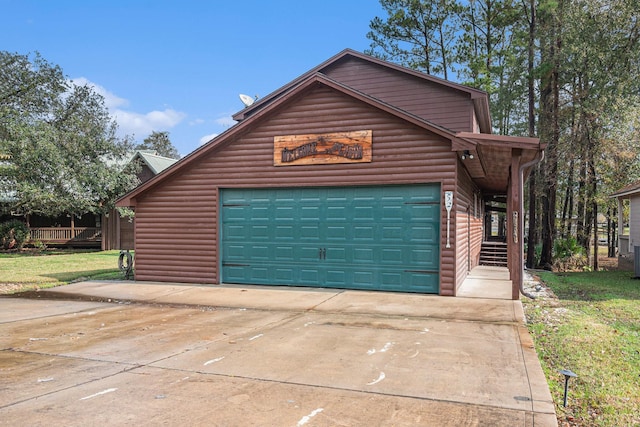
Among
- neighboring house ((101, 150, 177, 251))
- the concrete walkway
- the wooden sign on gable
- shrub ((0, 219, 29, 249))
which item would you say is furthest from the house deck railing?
the wooden sign on gable

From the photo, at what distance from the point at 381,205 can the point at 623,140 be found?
563 inches

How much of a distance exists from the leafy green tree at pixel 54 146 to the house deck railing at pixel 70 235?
2.19m

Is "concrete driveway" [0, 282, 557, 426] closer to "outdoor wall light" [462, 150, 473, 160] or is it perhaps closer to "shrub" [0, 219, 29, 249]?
"outdoor wall light" [462, 150, 473, 160]

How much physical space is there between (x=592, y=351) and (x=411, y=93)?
10988mm

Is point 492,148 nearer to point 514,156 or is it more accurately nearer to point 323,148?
point 514,156

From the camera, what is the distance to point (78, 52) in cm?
2195

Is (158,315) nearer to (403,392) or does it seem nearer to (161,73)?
(403,392)

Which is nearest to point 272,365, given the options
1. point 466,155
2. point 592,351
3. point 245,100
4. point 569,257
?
point 592,351

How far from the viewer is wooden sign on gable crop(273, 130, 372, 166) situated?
9961 millimetres

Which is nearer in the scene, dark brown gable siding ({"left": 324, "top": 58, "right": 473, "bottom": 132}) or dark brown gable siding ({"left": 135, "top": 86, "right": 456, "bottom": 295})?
dark brown gable siding ({"left": 135, "top": 86, "right": 456, "bottom": 295})

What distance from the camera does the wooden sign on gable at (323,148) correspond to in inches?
392

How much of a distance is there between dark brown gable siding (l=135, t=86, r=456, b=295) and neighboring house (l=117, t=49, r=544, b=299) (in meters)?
0.02

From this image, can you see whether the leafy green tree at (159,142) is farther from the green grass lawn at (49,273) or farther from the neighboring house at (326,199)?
the neighboring house at (326,199)

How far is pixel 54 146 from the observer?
21.2 meters
